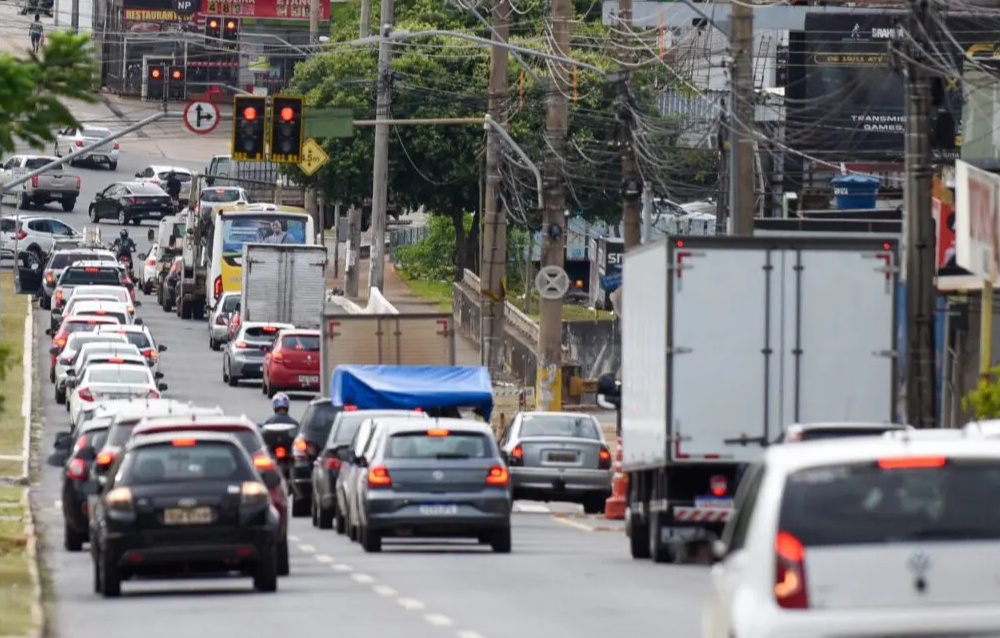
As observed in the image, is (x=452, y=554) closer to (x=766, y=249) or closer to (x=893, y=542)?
(x=766, y=249)

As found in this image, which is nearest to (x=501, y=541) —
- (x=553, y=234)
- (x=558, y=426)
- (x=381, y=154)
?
(x=558, y=426)

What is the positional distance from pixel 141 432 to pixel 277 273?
40120mm

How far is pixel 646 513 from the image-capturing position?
82.3 ft

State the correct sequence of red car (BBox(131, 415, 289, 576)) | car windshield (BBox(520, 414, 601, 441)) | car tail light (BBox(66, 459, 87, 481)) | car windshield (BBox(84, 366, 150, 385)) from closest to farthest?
red car (BBox(131, 415, 289, 576)) < car tail light (BBox(66, 459, 87, 481)) < car windshield (BBox(520, 414, 601, 441)) < car windshield (BBox(84, 366, 150, 385))

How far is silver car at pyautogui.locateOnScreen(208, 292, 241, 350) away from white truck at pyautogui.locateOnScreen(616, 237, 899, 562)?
1671 inches

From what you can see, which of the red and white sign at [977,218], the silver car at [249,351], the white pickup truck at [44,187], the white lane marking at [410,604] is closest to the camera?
the white lane marking at [410,604]

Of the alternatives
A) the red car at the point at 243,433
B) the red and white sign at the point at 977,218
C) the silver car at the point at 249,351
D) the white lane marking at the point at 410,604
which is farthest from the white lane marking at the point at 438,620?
the silver car at the point at 249,351

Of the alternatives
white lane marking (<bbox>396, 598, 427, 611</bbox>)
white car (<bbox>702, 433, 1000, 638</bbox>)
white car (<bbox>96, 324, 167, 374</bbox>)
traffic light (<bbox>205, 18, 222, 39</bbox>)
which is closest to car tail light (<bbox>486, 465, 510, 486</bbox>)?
white lane marking (<bbox>396, 598, 427, 611</bbox>)

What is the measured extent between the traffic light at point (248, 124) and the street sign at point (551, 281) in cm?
805

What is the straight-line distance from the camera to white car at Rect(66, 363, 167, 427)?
152 feet

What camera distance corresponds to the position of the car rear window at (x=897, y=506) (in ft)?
34.1

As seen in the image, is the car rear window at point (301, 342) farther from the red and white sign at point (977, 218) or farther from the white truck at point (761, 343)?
the white truck at point (761, 343)

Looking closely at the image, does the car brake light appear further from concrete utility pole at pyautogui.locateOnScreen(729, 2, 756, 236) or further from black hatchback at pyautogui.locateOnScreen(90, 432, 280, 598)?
concrete utility pole at pyautogui.locateOnScreen(729, 2, 756, 236)

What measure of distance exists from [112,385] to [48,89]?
27.2 m
